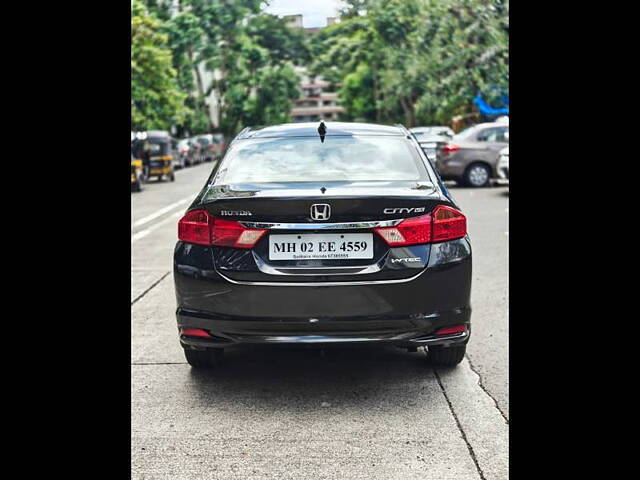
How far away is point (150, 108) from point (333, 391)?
1267 inches

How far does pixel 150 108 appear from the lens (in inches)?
1412

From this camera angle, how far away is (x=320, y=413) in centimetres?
467

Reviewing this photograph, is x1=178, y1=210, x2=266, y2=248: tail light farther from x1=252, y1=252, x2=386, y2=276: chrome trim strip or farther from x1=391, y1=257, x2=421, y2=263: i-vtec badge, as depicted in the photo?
x1=391, y1=257, x2=421, y2=263: i-vtec badge

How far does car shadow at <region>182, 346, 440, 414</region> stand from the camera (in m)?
4.89

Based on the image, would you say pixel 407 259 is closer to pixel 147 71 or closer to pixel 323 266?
pixel 323 266

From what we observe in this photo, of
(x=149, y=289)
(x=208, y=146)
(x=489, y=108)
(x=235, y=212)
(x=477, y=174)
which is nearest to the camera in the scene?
(x=235, y=212)

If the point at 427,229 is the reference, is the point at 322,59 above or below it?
above

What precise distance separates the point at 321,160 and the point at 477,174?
53.6 feet

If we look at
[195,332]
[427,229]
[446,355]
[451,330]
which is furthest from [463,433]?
[195,332]

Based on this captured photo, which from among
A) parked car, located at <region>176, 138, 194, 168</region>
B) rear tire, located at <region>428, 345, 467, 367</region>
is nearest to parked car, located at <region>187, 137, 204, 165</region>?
parked car, located at <region>176, 138, 194, 168</region>

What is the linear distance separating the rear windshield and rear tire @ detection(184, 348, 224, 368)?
107cm

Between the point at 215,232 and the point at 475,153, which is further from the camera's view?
the point at 475,153
